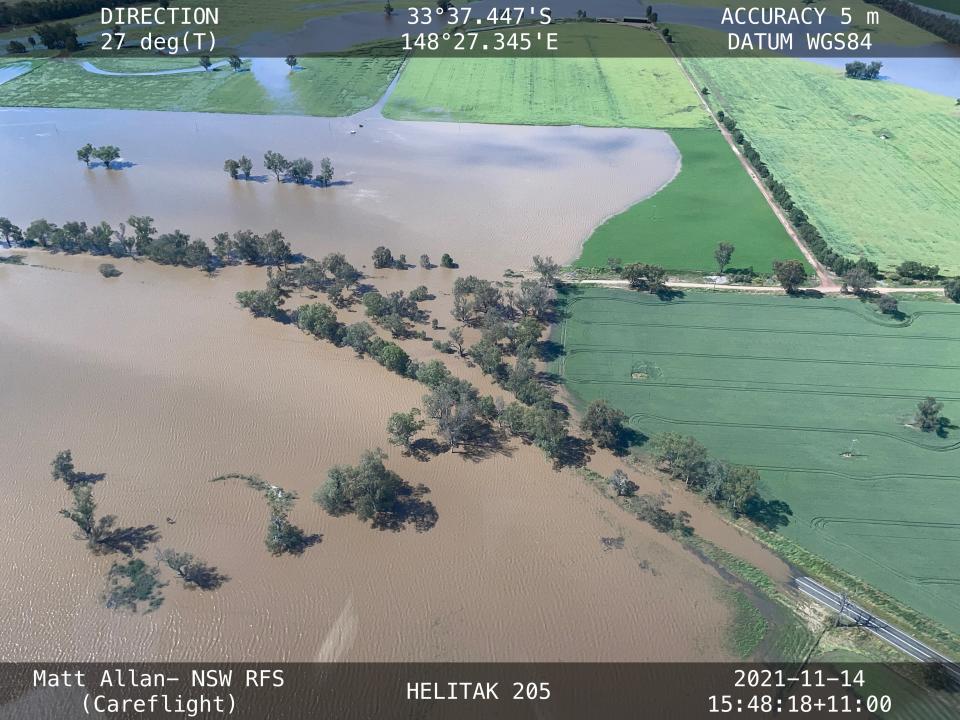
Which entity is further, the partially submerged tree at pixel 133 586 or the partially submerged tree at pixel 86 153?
Result: the partially submerged tree at pixel 86 153

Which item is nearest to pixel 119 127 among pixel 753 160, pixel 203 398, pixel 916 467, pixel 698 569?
pixel 203 398

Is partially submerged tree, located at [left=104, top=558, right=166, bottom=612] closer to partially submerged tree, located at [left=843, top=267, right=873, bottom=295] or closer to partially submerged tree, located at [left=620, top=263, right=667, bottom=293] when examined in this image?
partially submerged tree, located at [left=620, top=263, right=667, bottom=293]

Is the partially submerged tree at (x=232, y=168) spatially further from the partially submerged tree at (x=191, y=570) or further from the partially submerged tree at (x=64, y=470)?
the partially submerged tree at (x=191, y=570)

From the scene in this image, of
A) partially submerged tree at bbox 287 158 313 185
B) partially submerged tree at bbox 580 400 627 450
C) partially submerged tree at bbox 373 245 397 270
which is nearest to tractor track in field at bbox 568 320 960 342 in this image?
partially submerged tree at bbox 580 400 627 450

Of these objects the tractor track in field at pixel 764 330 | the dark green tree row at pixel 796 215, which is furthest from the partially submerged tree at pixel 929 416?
the dark green tree row at pixel 796 215

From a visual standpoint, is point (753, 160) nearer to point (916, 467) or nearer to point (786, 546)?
point (916, 467)

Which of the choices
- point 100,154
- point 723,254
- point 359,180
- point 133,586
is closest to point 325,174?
point 359,180

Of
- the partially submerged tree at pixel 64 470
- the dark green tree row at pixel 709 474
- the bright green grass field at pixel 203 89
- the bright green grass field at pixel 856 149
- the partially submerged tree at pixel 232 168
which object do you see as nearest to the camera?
the dark green tree row at pixel 709 474

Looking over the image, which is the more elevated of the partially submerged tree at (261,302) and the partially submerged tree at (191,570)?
the partially submerged tree at (261,302)
